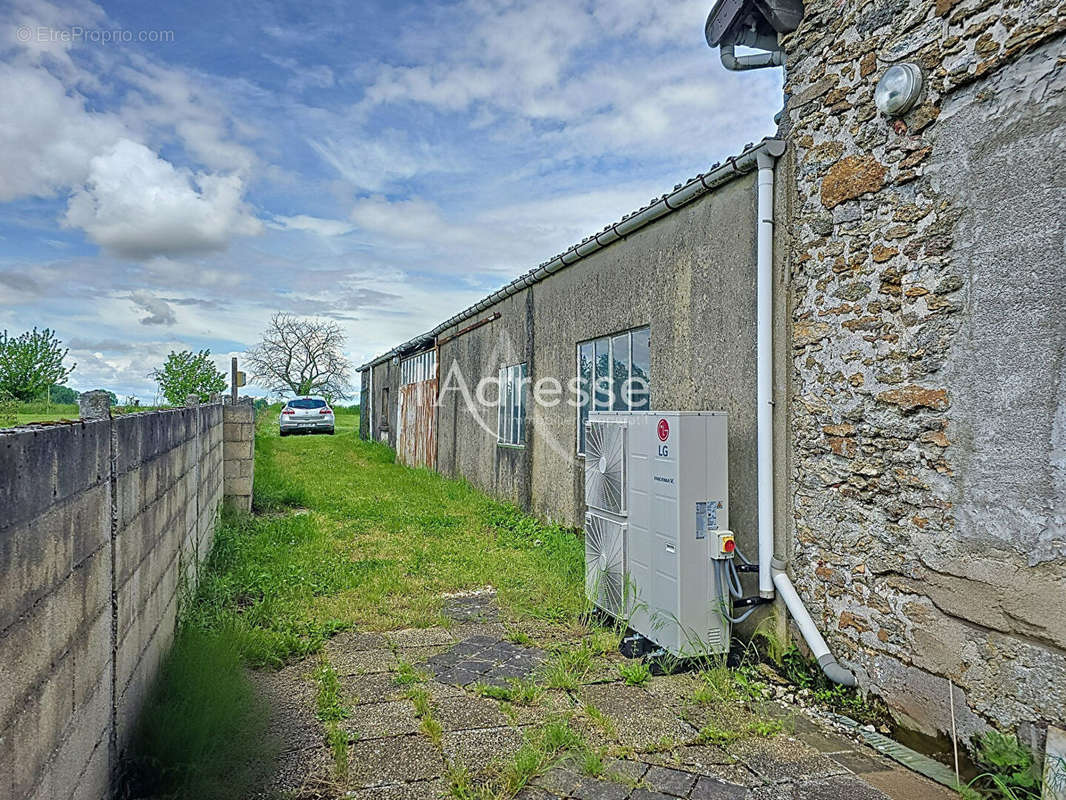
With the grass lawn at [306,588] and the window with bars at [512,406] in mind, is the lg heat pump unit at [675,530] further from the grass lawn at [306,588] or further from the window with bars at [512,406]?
the window with bars at [512,406]

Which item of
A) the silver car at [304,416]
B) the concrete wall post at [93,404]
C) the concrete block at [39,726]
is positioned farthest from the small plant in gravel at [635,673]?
the silver car at [304,416]

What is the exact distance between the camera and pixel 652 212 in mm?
5785

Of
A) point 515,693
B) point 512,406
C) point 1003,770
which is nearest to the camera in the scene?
point 1003,770

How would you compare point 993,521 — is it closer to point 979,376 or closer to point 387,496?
point 979,376

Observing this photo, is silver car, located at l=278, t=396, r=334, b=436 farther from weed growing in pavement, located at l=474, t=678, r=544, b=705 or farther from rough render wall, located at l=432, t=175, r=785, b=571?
weed growing in pavement, located at l=474, t=678, r=544, b=705

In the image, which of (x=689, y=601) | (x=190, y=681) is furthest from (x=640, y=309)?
(x=190, y=681)

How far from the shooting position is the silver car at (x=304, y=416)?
83.5ft

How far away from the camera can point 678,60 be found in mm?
6535

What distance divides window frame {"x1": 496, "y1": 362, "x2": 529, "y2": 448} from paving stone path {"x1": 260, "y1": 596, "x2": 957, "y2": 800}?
17.4 feet

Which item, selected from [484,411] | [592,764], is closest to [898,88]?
[592,764]

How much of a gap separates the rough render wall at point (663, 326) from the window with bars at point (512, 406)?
0.17 m

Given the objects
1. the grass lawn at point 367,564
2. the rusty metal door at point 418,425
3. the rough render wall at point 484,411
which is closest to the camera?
the grass lawn at point 367,564

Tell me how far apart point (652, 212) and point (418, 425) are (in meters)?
11.4

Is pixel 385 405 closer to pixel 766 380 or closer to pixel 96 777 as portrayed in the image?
pixel 766 380
